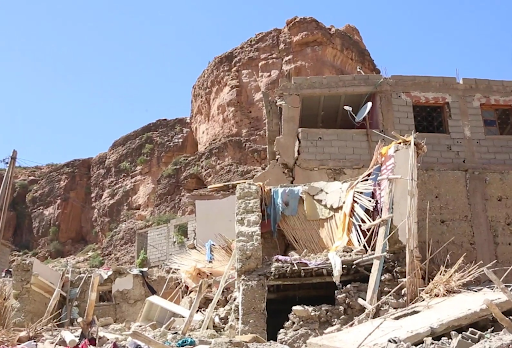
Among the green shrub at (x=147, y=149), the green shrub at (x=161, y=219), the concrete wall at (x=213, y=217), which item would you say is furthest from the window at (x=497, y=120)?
the green shrub at (x=147, y=149)

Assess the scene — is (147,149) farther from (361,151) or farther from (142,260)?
(361,151)

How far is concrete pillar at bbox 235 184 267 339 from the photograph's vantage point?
8398 millimetres

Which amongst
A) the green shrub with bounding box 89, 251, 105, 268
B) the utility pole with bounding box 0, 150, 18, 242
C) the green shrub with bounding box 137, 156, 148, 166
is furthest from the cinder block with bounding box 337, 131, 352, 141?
the green shrub with bounding box 137, 156, 148, 166

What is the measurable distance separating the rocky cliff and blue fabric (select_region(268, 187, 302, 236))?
21.1 metres

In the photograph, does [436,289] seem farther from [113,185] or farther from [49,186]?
[49,186]

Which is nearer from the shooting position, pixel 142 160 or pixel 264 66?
pixel 264 66

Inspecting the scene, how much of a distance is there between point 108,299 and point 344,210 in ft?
31.9

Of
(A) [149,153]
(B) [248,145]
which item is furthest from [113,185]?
(B) [248,145]

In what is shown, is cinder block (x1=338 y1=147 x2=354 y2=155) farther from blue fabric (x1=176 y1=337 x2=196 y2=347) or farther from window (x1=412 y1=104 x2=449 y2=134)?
blue fabric (x1=176 y1=337 x2=196 y2=347)

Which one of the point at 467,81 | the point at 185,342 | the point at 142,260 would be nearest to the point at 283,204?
the point at 185,342

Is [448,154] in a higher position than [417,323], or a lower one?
higher

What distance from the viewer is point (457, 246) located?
10000mm

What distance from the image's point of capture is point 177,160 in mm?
38062

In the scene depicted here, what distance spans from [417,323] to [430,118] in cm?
730
